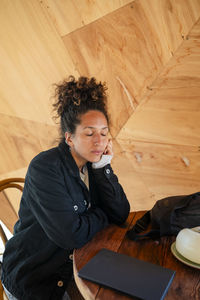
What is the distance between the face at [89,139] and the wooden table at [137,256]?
1.37 ft

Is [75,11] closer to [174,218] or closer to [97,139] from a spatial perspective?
[97,139]

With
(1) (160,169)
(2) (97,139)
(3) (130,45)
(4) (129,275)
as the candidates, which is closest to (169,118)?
(1) (160,169)

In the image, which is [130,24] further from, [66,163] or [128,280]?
[128,280]

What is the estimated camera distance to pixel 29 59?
278 cm

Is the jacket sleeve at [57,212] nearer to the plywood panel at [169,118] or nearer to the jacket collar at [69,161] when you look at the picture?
the jacket collar at [69,161]

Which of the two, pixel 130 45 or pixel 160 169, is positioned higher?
pixel 130 45

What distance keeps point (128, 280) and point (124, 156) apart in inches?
66.0

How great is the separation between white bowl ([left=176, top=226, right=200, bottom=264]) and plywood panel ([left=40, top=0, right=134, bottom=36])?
185 cm

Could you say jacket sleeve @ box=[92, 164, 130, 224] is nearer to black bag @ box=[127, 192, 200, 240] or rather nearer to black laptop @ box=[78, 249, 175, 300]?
black bag @ box=[127, 192, 200, 240]

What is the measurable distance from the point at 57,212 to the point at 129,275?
0.52m

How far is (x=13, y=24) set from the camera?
108 inches

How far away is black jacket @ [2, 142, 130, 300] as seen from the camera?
1.47 m

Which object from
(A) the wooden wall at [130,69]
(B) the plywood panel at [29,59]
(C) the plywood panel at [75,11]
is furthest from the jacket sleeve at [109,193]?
(C) the plywood panel at [75,11]

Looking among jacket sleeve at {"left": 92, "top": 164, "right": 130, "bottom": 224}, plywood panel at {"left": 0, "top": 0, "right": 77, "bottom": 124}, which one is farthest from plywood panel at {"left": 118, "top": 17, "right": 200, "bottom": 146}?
jacket sleeve at {"left": 92, "top": 164, "right": 130, "bottom": 224}
